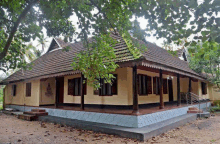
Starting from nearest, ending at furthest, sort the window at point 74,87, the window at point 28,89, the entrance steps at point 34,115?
1. the entrance steps at point 34,115
2. the window at point 74,87
3. the window at point 28,89

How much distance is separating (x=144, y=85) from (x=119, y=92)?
193cm

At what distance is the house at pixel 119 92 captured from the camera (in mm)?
7637

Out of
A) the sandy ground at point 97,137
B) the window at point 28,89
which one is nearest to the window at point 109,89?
the sandy ground at point 97,137

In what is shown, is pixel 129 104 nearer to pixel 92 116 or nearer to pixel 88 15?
pixel 92 116

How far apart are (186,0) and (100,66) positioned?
3.10m

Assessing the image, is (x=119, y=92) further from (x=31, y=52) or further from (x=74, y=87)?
(x=31, y=52)

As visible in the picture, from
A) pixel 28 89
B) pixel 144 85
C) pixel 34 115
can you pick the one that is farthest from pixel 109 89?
pixel 28 89

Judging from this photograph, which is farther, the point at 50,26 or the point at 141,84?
the point at 141,84

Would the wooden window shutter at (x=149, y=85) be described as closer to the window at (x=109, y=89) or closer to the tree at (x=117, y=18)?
the window at (x=109, y=89)

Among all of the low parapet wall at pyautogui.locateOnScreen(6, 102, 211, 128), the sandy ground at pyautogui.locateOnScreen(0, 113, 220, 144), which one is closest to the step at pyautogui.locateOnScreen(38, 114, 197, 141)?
the sandy ground at pyautogui.locateOnScreen(0, 113, 220, 144)

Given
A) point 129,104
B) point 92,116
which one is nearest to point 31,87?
point 92,116

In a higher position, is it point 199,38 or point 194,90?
point 199,38

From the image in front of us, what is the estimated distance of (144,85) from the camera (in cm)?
1052

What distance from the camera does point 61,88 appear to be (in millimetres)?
13180
